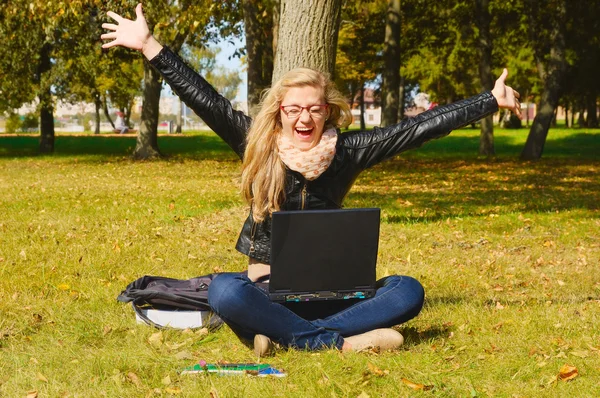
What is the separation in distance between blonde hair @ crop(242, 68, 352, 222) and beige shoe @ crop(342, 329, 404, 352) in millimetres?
877

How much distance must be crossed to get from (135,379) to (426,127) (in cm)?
213

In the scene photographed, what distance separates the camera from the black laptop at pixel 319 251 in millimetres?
4180

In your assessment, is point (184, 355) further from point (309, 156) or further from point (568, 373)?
point (568, 373)

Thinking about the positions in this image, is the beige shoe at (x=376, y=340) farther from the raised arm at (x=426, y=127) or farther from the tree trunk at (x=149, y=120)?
the tree trunk at (x=149, y=120)

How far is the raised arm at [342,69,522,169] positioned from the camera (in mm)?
4590

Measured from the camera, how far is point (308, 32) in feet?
29.1

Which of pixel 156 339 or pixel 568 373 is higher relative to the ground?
pixel 568 373

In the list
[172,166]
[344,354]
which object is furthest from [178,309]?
[172,166]

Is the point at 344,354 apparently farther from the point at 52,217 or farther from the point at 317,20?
the point at 52,217

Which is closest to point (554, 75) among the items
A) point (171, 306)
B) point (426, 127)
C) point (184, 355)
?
point (426, 127)

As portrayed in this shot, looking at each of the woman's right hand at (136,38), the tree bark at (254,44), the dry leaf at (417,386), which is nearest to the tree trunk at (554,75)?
the tree bark at (254,44)

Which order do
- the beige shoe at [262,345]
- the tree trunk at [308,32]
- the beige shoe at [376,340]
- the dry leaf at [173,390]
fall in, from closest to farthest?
the dry leaf at [173,390], the beige shoe at [262,345], the beige shoe at [376,340], the tree trunk at [308,32]

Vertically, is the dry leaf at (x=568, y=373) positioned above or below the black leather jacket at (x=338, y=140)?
below

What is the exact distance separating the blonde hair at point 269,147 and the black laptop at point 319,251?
34 cm
